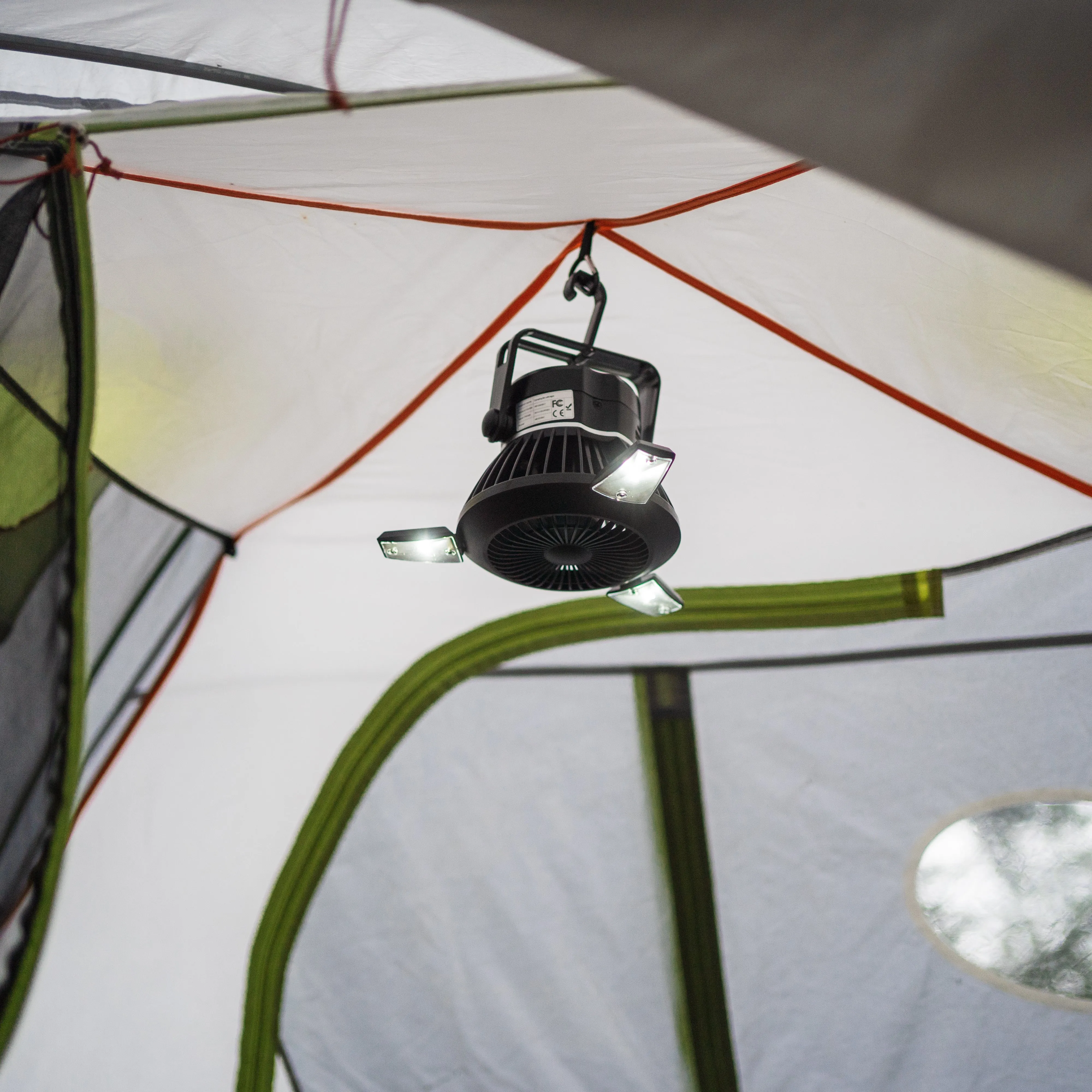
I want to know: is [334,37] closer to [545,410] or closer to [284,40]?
[284,40]

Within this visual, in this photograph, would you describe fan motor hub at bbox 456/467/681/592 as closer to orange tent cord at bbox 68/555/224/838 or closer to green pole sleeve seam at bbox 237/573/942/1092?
green pole sleeve seam at bbox 237/573/942/1092

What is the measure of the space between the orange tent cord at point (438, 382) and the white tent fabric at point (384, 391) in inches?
0.5

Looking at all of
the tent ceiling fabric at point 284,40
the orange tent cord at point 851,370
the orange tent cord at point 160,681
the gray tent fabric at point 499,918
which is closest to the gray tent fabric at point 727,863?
the gray tent fabric at point 499,918

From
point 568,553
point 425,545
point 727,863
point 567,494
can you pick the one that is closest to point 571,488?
point 567,494

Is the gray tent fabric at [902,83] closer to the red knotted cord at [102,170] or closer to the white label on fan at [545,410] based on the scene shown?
the white label on fan at [545,410]

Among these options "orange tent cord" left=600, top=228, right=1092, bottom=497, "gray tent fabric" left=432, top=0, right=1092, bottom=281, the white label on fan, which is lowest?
"gray tent fabric" left=432, top=0, right=1092, bottom=281

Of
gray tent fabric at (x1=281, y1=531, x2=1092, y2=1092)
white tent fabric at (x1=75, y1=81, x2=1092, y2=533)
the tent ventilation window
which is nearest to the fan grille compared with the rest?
white tent fabric at (x1=75, y1=81, x2=1092, y2=533)

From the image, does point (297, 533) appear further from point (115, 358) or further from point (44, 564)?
point (44, 564)

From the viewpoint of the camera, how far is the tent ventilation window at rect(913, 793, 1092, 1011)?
129 centimetres

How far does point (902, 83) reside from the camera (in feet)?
1.16

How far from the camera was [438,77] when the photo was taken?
100cm

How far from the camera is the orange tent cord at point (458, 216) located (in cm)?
109

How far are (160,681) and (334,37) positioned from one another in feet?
3.58

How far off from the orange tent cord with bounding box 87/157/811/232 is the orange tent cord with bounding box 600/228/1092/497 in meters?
0.07
